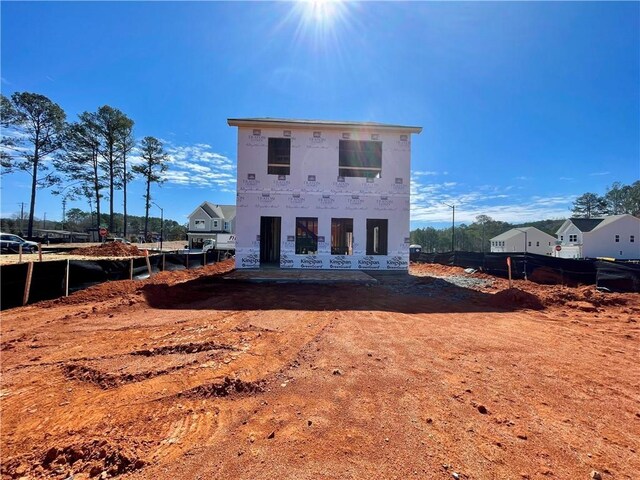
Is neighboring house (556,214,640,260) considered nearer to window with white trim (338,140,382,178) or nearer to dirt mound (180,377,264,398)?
window with white trim (338,140,382,178)

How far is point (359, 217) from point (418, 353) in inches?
424

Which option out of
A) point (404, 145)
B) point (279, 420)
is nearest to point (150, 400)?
point (279, 420)

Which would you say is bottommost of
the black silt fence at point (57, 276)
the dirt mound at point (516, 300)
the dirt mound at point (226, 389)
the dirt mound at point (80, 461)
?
the dirt mound at point (80, 461)

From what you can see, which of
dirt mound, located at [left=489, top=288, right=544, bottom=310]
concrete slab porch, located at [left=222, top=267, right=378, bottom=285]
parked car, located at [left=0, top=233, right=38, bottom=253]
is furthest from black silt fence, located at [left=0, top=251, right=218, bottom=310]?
parked car, located at [left=0, top=233, right=38, bottom=253]

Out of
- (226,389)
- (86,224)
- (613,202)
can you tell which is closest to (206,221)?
(86,224)

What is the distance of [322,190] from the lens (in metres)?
14.7

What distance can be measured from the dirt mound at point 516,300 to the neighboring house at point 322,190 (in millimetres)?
6652

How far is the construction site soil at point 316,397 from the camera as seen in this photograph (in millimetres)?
2188

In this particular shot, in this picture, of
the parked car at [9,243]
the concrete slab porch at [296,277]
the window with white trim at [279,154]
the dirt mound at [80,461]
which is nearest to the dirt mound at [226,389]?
the dirt mound at [80,461]

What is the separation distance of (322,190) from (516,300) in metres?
9.63

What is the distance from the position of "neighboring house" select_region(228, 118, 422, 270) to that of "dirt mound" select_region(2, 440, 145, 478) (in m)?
12.3

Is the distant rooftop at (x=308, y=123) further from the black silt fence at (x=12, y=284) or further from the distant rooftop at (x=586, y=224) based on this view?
the distant rooftop at (x=586, y=224)

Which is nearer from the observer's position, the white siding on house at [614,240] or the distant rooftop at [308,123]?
the distant rooftop at [308,123]

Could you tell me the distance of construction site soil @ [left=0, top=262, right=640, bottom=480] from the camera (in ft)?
7.18
